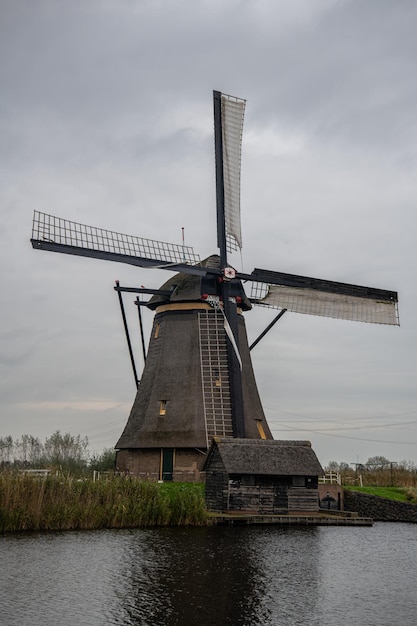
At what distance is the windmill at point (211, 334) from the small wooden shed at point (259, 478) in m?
1.06

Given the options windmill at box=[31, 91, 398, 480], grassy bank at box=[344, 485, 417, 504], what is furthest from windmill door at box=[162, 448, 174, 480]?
grassy bank at box=[344, 485, 417, 504]

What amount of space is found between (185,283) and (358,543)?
13754mm

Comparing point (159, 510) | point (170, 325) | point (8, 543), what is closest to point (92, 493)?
point (159, 510)

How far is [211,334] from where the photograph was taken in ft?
98.1

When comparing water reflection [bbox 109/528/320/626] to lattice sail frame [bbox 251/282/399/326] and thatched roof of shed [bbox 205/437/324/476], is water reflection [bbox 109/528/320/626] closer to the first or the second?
thatched roof of shed [bbox 205/437/324/476]

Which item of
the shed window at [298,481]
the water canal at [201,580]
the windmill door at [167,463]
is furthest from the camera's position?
the windmill door at [167,463]

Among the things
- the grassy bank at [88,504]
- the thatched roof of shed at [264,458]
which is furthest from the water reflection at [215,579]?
the thatched roof of shed at [264,458]

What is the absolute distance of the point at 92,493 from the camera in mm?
22359

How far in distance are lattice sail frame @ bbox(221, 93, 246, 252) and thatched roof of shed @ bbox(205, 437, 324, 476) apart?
828 centimetres

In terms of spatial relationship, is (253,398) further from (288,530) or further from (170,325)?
(288,530)

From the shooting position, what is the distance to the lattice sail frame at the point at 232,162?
29484 mm

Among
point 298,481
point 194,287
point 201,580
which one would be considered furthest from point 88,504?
point 194,287

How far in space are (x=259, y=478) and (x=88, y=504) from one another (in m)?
7.89

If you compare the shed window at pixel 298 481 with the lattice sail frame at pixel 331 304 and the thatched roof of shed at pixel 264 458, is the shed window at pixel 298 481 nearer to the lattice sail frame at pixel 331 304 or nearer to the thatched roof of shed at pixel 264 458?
the thatched roof of shed at pixel 264 458
